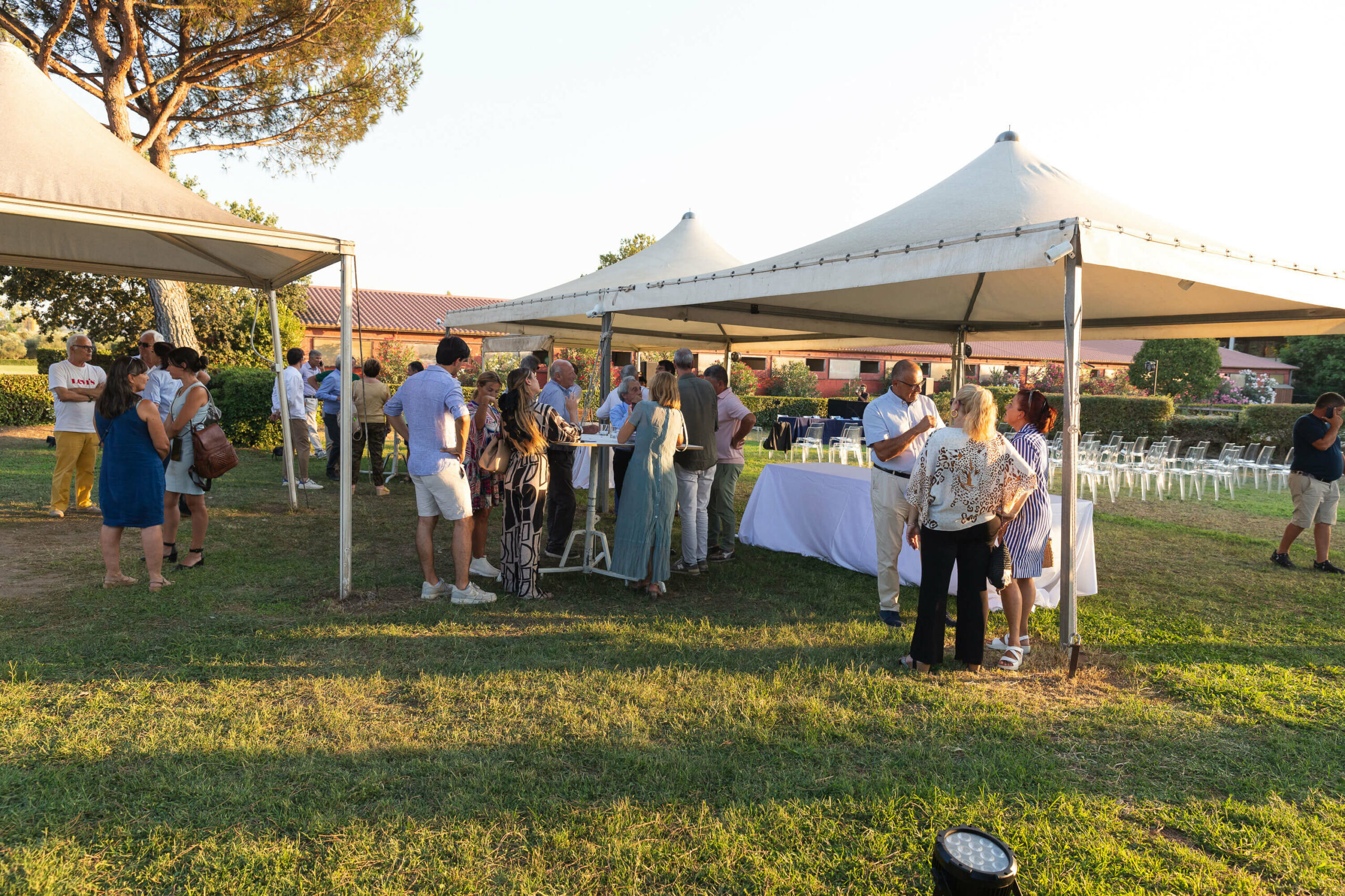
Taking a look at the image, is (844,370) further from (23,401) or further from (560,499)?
(560,499)

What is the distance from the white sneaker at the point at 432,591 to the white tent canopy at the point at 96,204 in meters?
0.47

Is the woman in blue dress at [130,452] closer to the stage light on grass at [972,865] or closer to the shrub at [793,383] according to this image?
A: the stage light on grass at [972,865]

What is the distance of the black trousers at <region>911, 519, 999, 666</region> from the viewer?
3898mm

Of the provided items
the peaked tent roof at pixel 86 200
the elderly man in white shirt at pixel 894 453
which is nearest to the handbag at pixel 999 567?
the elderly man in white shirt at pixel 894 453

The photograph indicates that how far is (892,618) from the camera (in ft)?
16.0

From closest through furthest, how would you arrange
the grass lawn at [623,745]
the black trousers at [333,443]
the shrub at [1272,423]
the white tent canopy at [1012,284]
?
the grass lawn at [623,745] → the white tent canopy at [1012,284] → the black trousers at [333,443] → the shrub at [1272,423]

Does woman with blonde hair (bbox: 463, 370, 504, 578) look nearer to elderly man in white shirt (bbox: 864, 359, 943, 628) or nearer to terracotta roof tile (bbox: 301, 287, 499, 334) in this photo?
elderly man in white shirt (bbox: 864, 359, 943, 628)

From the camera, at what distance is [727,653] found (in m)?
4.24

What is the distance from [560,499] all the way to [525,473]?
4.24ft

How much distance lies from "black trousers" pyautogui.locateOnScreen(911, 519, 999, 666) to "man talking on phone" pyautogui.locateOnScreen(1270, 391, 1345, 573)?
4797mm

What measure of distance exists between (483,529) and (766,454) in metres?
11.4

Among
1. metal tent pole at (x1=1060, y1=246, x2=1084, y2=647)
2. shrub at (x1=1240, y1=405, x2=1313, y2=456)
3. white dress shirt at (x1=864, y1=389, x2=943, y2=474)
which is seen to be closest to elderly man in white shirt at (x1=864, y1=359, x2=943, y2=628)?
white dress shirt at (x1=864, y1=389, x2=943, y2=474)

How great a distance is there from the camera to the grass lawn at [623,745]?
7.79ft

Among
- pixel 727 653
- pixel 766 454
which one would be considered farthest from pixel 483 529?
pixel 766 454
